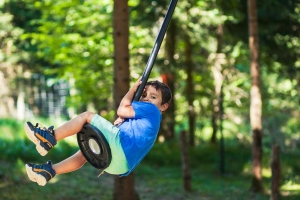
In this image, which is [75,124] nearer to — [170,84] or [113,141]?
[113,141]

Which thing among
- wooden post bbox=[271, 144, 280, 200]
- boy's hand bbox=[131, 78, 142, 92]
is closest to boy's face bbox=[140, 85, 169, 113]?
boy's hand bbox=[131, 78, 142, 92]

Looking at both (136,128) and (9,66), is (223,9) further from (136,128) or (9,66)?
(9,66)

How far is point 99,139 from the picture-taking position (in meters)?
4.78

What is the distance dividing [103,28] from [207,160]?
5.01m

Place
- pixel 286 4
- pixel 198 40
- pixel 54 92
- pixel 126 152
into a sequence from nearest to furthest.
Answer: pixel 126 152
pixel 286 4
pixel 198 40
pixel 54 92

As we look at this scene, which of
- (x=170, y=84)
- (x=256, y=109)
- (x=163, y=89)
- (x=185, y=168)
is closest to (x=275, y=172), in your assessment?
(x=256, y=109)

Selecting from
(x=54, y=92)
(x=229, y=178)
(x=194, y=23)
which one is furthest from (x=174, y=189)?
(x=54, y=92)

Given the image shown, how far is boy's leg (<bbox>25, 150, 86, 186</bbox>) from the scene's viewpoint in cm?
490

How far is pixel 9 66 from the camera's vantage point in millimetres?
27656

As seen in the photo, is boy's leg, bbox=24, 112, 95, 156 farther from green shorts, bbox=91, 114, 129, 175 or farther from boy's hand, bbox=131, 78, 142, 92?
boy's hand, bbox=131, 78, 142, 92

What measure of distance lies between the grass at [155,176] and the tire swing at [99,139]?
550 cm

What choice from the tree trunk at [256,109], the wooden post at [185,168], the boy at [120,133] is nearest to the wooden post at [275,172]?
the tree trunk at [256,109]

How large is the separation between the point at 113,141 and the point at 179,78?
12096 mm

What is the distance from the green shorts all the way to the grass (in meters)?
5.67
